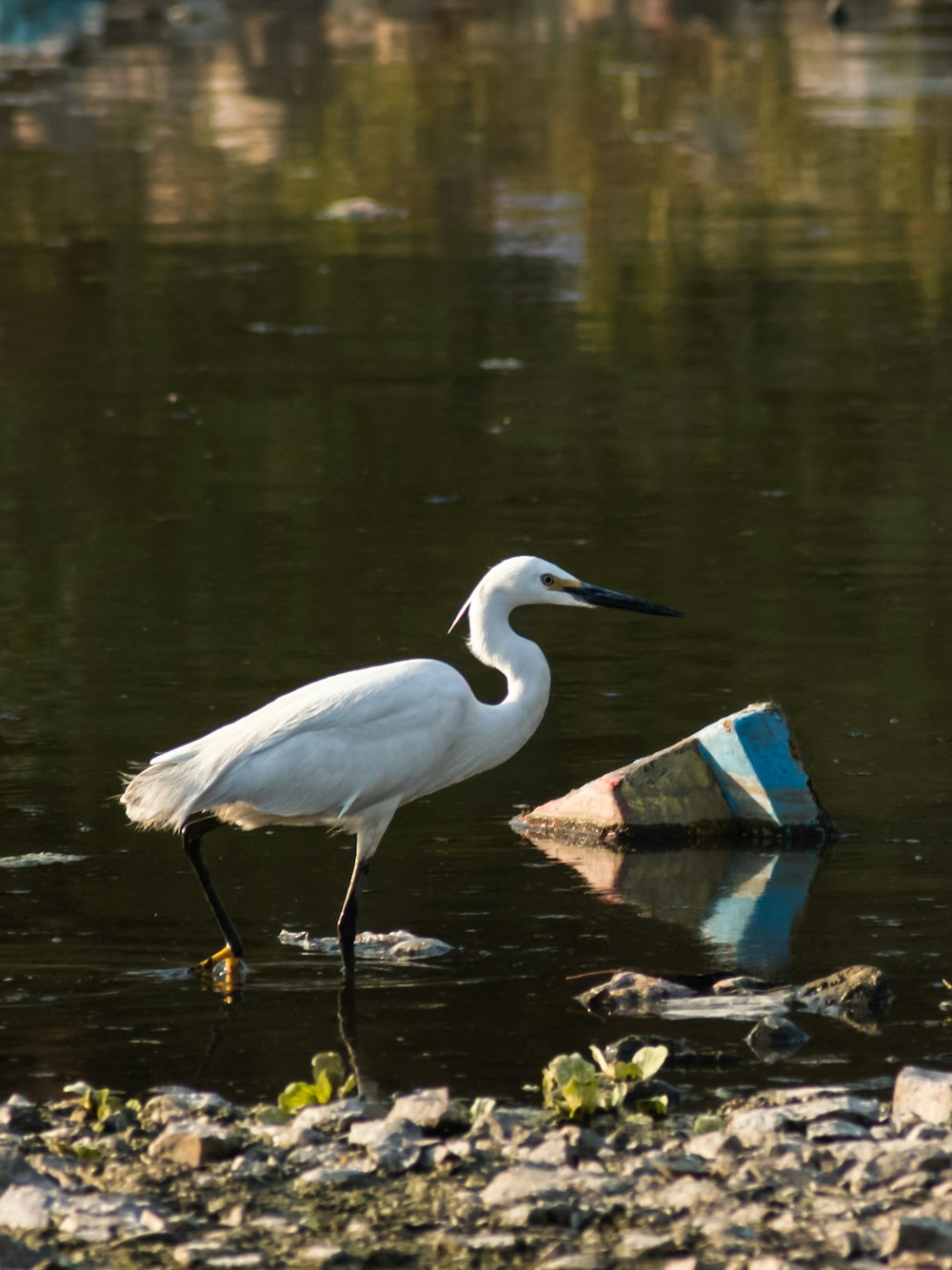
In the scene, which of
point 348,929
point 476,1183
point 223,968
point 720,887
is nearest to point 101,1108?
point 476,1183

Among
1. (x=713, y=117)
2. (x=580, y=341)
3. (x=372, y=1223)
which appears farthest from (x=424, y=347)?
(x=713, y=117)

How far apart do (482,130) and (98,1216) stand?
26506 mm

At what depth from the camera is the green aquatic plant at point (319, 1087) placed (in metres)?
5.96

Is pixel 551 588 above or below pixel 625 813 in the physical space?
above

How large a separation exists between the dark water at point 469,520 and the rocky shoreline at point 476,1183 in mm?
469

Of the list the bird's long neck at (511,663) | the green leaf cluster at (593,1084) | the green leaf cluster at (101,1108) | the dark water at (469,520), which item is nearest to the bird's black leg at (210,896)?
the dark water at (469,520)

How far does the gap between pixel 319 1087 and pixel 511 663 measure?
7.16 feet

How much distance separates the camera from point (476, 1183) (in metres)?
5.44

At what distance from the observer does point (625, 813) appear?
8344 millimetres

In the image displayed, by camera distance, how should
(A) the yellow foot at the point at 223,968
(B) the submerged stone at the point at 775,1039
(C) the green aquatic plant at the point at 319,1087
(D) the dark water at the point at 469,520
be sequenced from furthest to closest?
(D) the dark water at the point at 469,520 → (A) the yellow foot at the point at 223,968 → (B) the submerged stone at the point at 775,1039 → (C) the green aquatic plant at the point at 319,1087

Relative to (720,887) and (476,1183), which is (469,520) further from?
(476,1183)

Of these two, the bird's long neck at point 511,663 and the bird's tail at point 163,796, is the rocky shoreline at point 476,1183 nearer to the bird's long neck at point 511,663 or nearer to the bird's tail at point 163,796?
the bird's tail at point 163,796

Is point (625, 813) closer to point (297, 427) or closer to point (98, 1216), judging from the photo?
point (98, 1216)

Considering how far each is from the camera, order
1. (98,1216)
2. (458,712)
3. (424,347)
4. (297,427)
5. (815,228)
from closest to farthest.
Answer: (98,1216), (458,712), (297,427), (424,347), (815,228)
